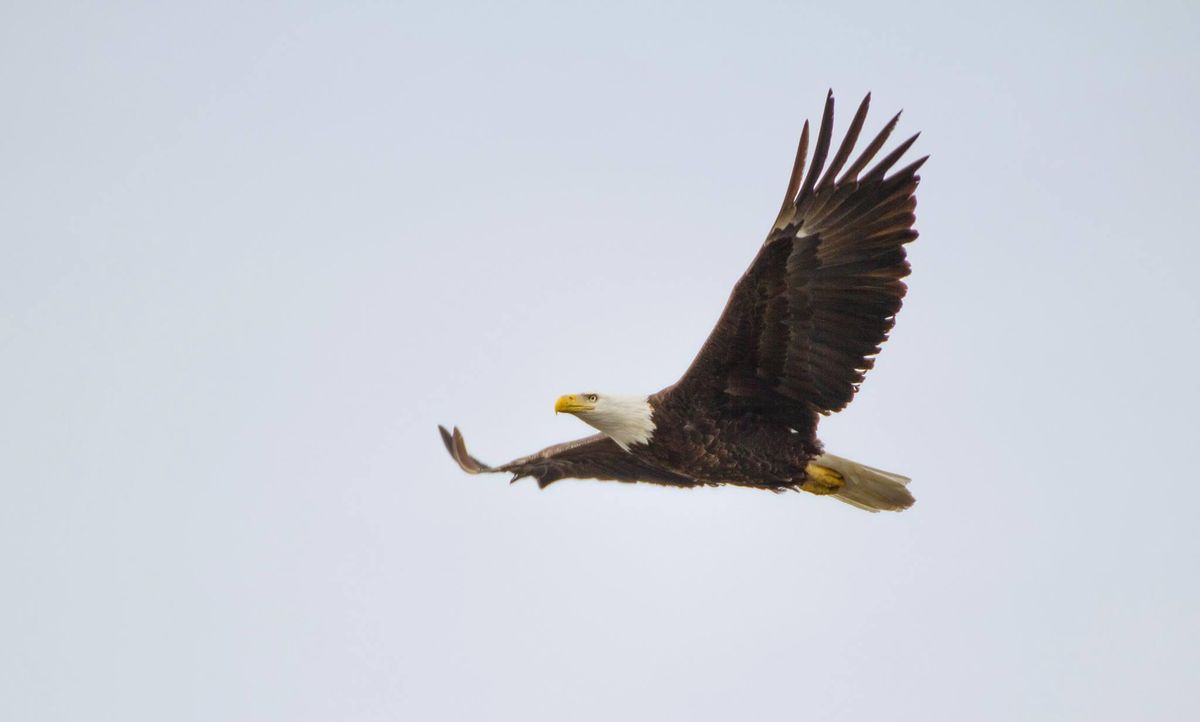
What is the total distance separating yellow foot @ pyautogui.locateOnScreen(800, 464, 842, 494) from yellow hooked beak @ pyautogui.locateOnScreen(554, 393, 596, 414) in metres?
1.85

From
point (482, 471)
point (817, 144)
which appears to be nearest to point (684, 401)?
point (817, 144)

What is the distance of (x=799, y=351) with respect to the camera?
11.4 meters

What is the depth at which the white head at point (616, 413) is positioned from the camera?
39.3 feet

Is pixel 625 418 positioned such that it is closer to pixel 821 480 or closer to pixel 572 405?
pixel 572 405

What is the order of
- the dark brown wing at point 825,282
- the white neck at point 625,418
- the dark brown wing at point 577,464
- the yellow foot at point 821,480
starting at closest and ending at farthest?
1. the dark brown wing at point 825,282
2. the white neck at point 625,418
3. the yellow foot at point 821,480
4. the dark brown wing at point 577,464

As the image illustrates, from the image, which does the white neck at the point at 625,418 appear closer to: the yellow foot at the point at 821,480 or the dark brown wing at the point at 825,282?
the dark brown wing at the point at 825,282

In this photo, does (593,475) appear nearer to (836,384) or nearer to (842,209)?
(836,384)

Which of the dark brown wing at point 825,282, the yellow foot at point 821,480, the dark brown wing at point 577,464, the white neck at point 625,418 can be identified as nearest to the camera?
the dark brown wing at point 825,282

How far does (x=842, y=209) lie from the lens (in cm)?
1099

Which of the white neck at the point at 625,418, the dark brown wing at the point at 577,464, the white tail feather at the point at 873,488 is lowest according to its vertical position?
the white tail feather at the point at 873,488

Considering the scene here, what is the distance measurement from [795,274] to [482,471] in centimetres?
444

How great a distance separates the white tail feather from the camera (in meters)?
12.3

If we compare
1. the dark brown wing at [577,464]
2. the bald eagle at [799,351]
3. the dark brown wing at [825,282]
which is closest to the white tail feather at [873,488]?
the bald eagle at [799,351]

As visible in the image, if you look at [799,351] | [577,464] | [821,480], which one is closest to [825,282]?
[799,351]
